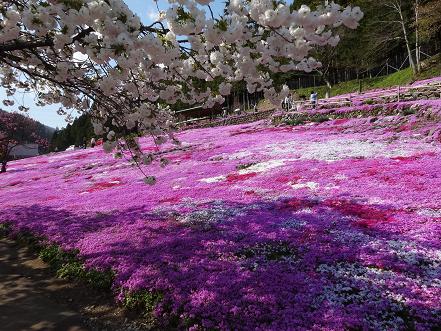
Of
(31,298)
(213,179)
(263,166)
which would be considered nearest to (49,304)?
(31,298)

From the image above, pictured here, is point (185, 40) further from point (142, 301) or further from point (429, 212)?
point (429, 212)

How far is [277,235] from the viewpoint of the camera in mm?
10797

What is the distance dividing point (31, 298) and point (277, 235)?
6640 millimetres

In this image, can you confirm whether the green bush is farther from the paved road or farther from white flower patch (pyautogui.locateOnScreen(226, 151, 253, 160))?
white flower patch (pyautogui.locateOnScreen(226, 151, 253, 160))

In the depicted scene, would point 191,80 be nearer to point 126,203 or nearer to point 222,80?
point 222,80

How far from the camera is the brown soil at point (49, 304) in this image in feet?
28.3

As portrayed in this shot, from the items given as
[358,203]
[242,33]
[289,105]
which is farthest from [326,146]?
[289,105]

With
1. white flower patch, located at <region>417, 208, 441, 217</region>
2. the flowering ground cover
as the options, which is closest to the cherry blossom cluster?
the flowering ground cover

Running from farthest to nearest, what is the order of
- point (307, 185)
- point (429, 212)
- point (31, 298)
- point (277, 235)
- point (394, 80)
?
point (394, 80) < point (307, 185) < point (429, 212) < point (277, 235) < point (31, 298)

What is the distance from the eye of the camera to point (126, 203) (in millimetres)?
17109

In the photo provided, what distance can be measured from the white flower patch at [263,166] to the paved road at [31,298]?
11451mm

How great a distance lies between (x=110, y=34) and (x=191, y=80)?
2.98m

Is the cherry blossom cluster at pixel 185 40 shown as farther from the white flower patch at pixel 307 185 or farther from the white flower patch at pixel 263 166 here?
the white flower patch at pixel 263 166

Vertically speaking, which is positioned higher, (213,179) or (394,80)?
(394,80)
